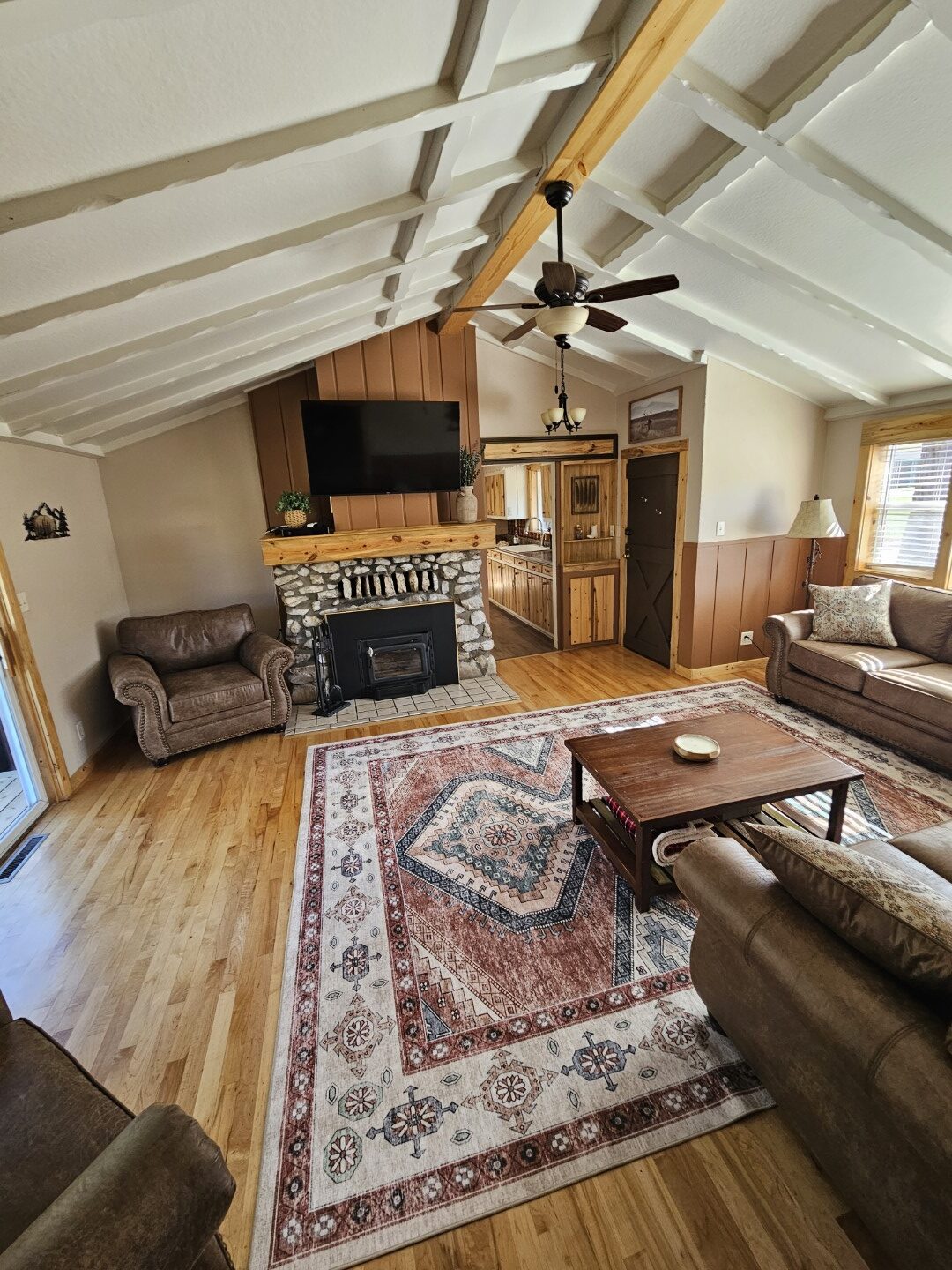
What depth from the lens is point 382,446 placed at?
13.5ft

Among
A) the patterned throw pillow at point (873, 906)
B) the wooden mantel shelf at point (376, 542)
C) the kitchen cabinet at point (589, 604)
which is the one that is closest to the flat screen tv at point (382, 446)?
the wooden mantel shelf at point (376, 542)

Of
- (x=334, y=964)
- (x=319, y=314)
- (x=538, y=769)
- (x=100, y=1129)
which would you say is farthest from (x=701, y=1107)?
(x=319, y=314)

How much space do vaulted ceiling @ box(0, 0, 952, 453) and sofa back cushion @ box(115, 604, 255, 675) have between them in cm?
140

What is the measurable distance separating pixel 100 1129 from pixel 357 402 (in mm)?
4088

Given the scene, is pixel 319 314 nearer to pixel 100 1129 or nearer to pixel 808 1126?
pixel 100 1129

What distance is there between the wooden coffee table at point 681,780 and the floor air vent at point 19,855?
284cm

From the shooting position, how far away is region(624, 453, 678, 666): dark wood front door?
4883 millimetres

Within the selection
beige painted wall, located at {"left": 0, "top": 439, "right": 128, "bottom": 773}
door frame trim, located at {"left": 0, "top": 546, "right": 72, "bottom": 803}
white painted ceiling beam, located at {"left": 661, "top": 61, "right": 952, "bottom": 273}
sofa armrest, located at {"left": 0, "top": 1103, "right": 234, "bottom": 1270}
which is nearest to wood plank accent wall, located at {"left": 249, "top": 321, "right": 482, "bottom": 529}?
beige painted wall, located at {"left": 0, "top": 439, "right": 128, "bottom": 773}

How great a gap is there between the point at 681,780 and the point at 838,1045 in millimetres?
1128

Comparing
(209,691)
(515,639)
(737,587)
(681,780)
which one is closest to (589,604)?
(515,639)

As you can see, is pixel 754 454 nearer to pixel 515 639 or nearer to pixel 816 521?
pixel 816 521

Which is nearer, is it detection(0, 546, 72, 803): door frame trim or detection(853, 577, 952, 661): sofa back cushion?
detection(0, 546, 72, 803): door frame trim

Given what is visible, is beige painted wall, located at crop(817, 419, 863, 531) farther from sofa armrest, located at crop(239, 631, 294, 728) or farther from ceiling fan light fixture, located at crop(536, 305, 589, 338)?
sofa armrest, located at crop(239, 631, 294, 728)

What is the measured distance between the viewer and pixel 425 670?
183 inches
